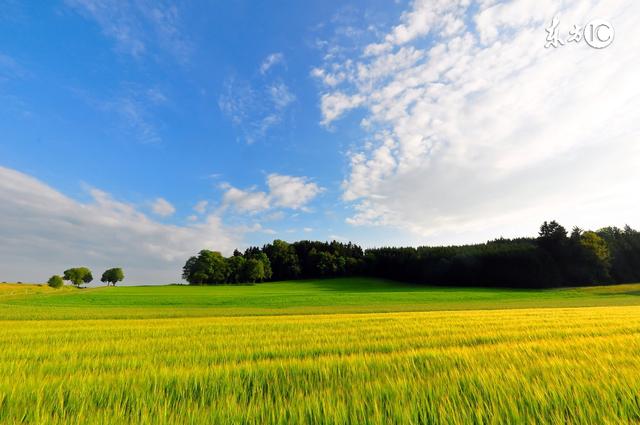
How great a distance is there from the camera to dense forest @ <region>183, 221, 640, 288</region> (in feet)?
230

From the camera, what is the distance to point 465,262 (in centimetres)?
8188

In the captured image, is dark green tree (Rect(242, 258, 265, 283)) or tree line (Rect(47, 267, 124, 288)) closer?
dark green tree (Rect(242, 258, 265, 283))

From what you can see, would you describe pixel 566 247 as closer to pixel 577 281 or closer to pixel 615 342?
pixel 577 281

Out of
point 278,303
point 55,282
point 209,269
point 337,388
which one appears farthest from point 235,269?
point 337,388

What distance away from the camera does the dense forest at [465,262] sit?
70.2 m

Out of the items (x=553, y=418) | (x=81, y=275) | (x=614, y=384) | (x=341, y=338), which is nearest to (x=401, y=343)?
(x=341, y=338)

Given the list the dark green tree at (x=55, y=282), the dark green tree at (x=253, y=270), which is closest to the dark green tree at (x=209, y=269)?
the dark green tree at (x=253, y=270)

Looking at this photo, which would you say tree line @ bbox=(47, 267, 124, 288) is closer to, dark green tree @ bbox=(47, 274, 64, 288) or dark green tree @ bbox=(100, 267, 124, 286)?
dark green tree @ bbox=(100, 267, 124, 286)

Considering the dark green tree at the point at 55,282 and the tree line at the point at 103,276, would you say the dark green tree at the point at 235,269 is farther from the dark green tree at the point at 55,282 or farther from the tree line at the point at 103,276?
the tree line at the point at 103,276

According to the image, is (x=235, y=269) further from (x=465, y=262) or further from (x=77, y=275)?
(x=77, y=275)

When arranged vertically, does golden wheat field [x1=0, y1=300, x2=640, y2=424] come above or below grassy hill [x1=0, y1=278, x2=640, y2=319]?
above

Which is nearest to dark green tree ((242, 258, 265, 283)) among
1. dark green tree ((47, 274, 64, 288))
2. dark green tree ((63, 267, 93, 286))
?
dark green tree ((47, 274, 64, 288))

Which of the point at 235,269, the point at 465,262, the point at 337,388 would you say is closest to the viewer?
the point at 337,388

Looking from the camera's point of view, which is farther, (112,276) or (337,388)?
(112,276)
